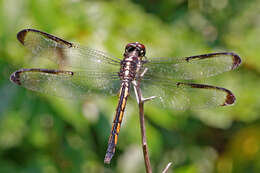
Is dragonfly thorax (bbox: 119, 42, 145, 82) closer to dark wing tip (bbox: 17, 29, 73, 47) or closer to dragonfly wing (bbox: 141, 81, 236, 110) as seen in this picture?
dragonfly wing (bbox: 141, 81, 236, 110)

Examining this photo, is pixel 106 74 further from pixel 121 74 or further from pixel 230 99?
pixel 230 99

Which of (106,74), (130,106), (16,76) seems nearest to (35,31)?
(16,76)

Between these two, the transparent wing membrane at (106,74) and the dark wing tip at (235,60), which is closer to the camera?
the dark wing tip at (235,60)

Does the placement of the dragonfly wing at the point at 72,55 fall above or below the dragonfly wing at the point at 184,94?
above

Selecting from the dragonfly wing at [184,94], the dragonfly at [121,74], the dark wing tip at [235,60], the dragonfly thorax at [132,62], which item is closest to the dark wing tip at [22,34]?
the dragonfly at [121,74]

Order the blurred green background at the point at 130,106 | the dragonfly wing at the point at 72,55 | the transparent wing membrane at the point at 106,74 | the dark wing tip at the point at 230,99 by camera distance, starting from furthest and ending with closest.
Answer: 1. the blurred green background at the point at 130,106
2. the dragonfly wing at the point at 72,55
3. the transparent wing membrane at the point at 106,74
4. the dark wing tip at the point at 230,99

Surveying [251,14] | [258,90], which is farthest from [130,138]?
[251,14]

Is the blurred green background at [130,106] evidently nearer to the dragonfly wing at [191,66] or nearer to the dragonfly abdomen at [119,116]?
the dragonfly abdomen at [119,116]

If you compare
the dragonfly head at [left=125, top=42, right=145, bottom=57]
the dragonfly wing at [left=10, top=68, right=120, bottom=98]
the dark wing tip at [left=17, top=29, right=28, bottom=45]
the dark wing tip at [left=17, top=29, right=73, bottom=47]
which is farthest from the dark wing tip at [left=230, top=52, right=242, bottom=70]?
the dark wing tip at [left=17, top=29, right=28, bottom=45]
